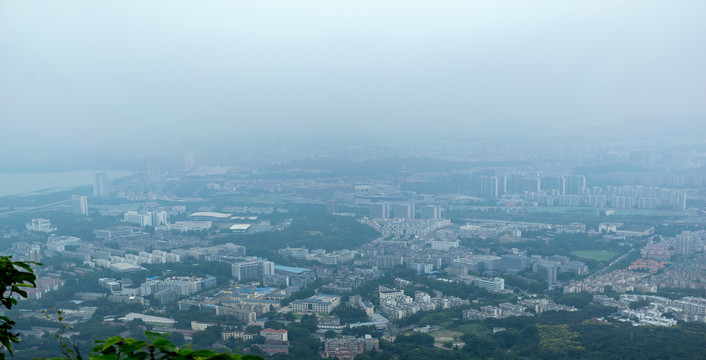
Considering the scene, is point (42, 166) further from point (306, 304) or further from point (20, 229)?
point (306, 304)

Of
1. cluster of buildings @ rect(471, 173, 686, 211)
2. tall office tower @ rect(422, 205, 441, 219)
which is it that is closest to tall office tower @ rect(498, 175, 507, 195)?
cluster of buildings @ rect(471, 173, 686, 211)

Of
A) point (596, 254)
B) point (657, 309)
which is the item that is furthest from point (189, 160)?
point (657, 309)

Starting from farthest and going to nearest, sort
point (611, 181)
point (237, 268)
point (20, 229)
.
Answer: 1. point (611, 181)
2. point (20, 229)
3. point (237, 268)

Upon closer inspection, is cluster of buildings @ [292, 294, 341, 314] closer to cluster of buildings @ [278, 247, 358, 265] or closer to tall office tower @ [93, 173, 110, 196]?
cluster of buildings @ [278, 247, 358, 265]

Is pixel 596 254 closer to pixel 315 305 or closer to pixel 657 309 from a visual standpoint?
pixel 657 309

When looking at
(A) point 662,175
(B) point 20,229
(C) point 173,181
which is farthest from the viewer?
(C) point 173,181

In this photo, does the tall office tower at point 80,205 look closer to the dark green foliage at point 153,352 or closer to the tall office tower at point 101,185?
the tall office tower at point 101,185

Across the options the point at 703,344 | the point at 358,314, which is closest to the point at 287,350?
the point at 358,314
